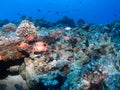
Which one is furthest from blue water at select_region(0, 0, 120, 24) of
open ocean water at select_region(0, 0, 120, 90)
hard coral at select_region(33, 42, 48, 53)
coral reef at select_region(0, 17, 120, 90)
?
hard coral at select_region(33, 42, 48, 53)

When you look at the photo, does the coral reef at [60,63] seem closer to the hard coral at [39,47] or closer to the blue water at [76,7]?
the hard coral at [39,47]

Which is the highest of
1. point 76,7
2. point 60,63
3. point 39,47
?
point 76,7

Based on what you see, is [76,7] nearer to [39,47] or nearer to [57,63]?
[39,47]

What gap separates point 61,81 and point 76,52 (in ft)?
5.71

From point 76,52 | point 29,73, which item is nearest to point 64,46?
point 76,52

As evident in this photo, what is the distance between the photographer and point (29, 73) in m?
6.20

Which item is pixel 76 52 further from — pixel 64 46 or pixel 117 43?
pixel 117 43

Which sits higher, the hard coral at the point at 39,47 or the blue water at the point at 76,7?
the blue water at the point at 76,7

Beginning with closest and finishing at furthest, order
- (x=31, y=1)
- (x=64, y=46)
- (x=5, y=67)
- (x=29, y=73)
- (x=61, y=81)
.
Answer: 1. (x=61, y=81)
2. (x=29, y=73)
3. (x=5, y=67)
4. (x=64, y=46)
5. (x=31, y=1)

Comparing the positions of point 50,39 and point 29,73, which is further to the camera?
point 50,39

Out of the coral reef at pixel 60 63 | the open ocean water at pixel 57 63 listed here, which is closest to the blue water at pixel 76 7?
the open ocean water at pixel 57 63

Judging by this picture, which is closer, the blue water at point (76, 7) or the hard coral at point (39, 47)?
the hard coral at point (39, 47)

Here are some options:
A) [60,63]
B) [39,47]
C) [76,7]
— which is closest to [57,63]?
[60,63]

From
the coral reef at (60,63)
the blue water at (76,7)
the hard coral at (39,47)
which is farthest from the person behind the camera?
the blue water at (76,7)
